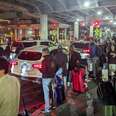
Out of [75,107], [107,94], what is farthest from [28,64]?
[107,94]

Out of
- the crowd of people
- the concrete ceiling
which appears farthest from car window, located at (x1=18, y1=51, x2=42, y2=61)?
the concrete ceiling

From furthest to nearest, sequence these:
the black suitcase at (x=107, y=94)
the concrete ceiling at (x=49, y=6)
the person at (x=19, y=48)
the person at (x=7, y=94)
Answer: the concrete ceiling at (x=49, y=6) → the person at (x=19, y=48) → the black suitcase at (x=107, y=94) → the person at (x=7, y=94)

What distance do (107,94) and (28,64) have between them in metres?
6.14

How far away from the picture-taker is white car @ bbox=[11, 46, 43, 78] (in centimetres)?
1341

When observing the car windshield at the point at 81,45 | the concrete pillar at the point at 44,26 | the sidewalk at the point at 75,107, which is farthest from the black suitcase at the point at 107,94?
the concrete pillar at the point at 44,26

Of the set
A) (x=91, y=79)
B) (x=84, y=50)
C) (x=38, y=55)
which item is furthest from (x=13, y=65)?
(x=84, y=50)

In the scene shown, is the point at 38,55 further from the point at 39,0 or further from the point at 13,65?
the point at 39,0

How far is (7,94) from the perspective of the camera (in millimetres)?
4152

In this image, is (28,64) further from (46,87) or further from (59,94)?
(46,87)

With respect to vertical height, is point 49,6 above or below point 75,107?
above

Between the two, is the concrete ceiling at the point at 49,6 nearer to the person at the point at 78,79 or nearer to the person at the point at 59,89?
the person at the point at 78,79

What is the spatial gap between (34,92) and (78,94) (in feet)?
6.32

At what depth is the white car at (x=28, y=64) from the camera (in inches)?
528

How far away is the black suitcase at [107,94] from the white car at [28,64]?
17.0ft
